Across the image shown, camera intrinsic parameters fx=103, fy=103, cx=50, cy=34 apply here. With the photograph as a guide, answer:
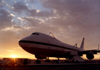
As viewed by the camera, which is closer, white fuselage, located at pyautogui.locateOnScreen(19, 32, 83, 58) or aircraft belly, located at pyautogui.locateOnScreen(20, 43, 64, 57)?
aircraft belly, located at pyautogui.locateOnScreen(20, 43, 64, 57)

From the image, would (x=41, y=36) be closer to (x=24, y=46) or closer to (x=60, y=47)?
(x=24, y=46)

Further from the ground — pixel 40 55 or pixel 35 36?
pixel 35 36

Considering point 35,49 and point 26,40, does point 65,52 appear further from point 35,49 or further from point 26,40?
point 26,40

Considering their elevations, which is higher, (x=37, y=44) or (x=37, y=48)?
(x=37, y=44)

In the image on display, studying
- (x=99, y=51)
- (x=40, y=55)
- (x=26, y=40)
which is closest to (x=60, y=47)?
(x=40, y=55)

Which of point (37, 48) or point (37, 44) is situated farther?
point (37, 44)

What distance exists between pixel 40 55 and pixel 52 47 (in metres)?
3.63

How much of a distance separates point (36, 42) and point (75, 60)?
1762 centimetres

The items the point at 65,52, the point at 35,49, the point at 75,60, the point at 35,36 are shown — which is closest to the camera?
the point at 35,49

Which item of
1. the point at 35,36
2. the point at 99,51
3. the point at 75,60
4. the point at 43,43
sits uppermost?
the point at 35,36

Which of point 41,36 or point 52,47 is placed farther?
point 52,47

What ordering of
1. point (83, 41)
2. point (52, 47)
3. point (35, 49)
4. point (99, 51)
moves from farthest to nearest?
point (83, 41)
point (99, 51)
point (52, 47)
point (35, 49)

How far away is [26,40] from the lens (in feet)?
59.5

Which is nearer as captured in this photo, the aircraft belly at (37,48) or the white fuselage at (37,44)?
the aircraft belly at (37,48)
